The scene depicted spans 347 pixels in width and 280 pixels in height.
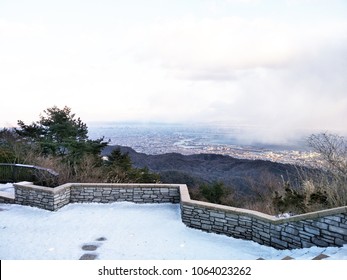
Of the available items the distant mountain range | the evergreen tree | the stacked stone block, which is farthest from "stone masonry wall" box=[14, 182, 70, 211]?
the distant mountain range

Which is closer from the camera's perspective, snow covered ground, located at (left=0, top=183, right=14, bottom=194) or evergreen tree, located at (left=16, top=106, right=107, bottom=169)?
snow covered ground, located at (left=0, top=183, right=14, bottom=194)

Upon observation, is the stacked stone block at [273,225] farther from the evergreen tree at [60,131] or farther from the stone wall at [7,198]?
the evergreen tree at [60,131]

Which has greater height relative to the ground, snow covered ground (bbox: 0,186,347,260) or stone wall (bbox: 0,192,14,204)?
stone wall (bbox: 0,192,14,204)

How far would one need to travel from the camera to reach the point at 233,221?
19.0 feet

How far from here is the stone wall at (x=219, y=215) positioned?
15.3 ft

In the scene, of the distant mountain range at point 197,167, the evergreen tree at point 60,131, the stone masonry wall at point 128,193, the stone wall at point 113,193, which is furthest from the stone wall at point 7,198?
the distant mountain range at point 197,167

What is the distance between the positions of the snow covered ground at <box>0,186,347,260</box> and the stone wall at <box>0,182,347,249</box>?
17 cm

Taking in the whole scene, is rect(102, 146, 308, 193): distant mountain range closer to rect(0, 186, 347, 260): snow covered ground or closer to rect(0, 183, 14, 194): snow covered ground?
rect(0, 183, 14, 194): snow covered ground

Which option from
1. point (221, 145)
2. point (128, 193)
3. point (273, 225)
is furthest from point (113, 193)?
point (221, 145)

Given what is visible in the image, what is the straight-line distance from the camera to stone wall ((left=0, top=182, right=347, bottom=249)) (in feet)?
15.3

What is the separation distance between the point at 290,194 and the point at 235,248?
12.1 ft

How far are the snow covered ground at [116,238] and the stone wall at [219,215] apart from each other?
17 centimetres

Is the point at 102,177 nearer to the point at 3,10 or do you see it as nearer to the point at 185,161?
the point at 3,10
